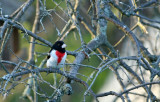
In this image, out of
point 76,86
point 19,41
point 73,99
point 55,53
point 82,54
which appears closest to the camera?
point 82,54

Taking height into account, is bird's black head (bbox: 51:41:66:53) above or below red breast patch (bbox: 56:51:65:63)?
above

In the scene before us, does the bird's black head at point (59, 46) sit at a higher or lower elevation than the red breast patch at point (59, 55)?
higher

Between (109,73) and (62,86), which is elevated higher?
(109,73)

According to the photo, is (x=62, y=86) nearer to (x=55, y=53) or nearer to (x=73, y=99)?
(x=55, y=53)

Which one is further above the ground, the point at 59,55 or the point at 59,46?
the point at 59,46

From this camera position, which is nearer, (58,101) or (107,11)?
(58,101)

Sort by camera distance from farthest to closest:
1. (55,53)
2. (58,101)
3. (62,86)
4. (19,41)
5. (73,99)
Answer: (73,99) → (19,41) → (55,53) → (62,86) → (58,101)

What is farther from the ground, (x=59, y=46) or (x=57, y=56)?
(x=59, y=46)

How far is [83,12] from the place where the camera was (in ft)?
16.9

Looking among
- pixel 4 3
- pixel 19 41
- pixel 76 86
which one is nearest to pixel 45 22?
pixel 19 41

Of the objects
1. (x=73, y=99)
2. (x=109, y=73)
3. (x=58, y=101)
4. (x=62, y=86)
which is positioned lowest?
(x=58, y=101)

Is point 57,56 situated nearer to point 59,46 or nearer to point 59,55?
point 59,55

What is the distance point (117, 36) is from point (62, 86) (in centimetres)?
303

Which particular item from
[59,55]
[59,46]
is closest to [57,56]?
[59,55]
